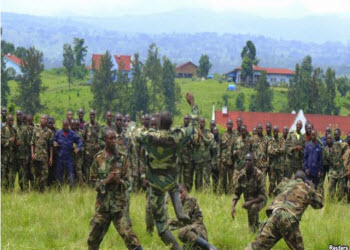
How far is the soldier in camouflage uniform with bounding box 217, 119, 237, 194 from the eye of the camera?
47.8 ft

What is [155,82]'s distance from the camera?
86.8 metres

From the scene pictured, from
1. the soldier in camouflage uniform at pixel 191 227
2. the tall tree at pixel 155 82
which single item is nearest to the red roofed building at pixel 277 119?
the tall tree at pixel 155 82

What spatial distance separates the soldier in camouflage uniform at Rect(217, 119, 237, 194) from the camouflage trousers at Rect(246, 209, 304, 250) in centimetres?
661

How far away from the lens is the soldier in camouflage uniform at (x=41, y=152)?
43.7 feet

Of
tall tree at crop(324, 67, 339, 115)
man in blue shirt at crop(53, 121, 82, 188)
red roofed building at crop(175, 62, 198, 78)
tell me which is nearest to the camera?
man in blue shirt at crop(53, 121, 82, 188)

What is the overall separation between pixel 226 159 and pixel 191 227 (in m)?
6.00

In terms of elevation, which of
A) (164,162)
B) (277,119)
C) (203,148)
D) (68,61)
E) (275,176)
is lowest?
(277,119)

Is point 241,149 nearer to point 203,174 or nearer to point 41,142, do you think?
point 203,174

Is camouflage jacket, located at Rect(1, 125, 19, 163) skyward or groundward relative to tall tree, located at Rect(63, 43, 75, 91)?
groundward

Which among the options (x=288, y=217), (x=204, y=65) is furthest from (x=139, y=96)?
(x=288, y=217)

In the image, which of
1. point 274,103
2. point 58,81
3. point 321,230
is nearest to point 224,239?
point 321,230

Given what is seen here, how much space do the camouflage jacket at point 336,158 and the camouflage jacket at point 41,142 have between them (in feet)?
22.3

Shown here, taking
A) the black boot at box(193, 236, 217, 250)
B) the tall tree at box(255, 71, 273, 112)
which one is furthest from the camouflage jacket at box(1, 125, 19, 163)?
the tall tree at box(255, 71, 273, 112)

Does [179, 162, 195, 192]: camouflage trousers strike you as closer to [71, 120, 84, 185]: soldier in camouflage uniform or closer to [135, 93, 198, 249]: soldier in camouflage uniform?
[71, 120, 84, 185]: soldier in camouflage uniform
